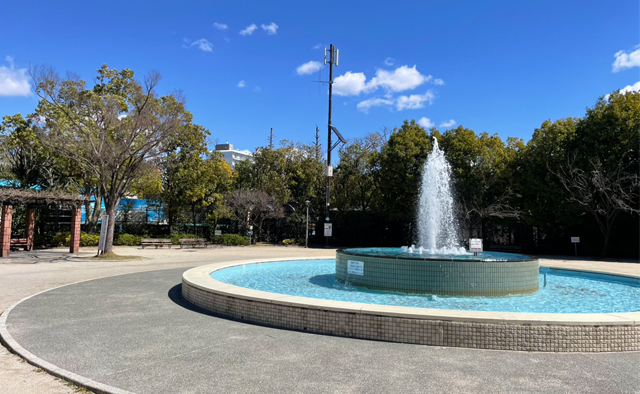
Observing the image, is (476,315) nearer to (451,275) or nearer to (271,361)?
(271,361)

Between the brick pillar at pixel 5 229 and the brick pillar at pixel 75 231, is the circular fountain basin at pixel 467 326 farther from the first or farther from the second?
the brick pillar at pixel 75 231

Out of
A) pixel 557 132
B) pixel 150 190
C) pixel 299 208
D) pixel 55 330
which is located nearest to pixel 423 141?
pixel 557 132

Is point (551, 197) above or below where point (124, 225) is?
above

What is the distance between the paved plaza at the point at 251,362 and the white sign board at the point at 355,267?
403cm

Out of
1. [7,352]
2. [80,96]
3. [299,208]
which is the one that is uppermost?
[80,96]

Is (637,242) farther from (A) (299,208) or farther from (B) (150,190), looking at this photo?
(B) (150,190)

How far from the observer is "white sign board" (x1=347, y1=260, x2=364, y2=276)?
404 inches

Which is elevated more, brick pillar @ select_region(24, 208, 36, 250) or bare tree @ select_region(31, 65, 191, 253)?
bare tree @ select_region(31, 65, 191, 253)

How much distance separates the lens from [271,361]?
16.9ft

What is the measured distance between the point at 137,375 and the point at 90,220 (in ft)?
97.4

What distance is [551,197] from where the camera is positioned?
25.8 meters

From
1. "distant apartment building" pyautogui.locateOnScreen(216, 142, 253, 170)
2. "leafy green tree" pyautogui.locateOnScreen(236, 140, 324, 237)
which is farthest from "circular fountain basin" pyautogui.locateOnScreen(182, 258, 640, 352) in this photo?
"distant apartment building" pyautogui.locateOnScreen(216, 142, 253, 170)

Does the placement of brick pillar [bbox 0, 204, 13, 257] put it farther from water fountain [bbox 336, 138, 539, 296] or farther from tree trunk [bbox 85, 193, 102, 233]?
water fountain [bbox 336, 138, 539, 296]

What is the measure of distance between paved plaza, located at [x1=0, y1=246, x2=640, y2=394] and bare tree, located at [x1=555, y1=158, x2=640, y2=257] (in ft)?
68.9
